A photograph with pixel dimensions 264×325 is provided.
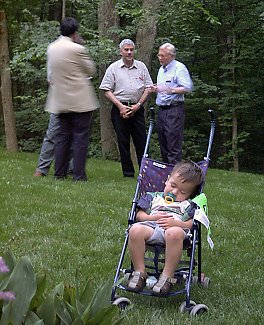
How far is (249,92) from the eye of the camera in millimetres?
18422

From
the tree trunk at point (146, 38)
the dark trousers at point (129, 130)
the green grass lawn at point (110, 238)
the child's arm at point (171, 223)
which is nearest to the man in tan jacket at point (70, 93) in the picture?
the green grass lawn at point (110, 238)

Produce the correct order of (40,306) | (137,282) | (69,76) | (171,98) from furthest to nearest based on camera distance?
(171,98), (69,76), (137,282), (40,306)

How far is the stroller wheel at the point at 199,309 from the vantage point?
3.63 m

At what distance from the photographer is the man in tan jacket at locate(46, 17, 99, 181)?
789 centimetres

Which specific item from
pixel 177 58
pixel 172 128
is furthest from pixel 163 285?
pixel 177 58

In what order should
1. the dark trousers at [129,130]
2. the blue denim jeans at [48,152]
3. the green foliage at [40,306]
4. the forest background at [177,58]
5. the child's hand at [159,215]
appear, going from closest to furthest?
the green foliage at [40,306] < the child's hand at [159,215] < the blue denim jeans at [48,152] < the dark trousers at [129,130] < the forest background at [177,58]

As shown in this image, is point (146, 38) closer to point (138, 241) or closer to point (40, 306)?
point (138, 241)

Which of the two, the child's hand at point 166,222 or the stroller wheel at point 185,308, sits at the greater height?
the child's hand at point 166,222

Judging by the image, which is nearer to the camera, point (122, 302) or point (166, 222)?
point (122, 302)

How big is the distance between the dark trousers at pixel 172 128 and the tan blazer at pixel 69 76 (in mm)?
1000

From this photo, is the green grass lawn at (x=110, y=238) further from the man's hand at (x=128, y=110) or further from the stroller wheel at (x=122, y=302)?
the man's hand at (x=128, y=110)

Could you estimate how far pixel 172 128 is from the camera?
8508mm

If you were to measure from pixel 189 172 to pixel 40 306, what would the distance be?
6.12 feet

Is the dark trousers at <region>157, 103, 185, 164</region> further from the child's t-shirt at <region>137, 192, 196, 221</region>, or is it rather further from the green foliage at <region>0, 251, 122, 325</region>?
the green foliage at <region>0, 251, 122, 325</region>
